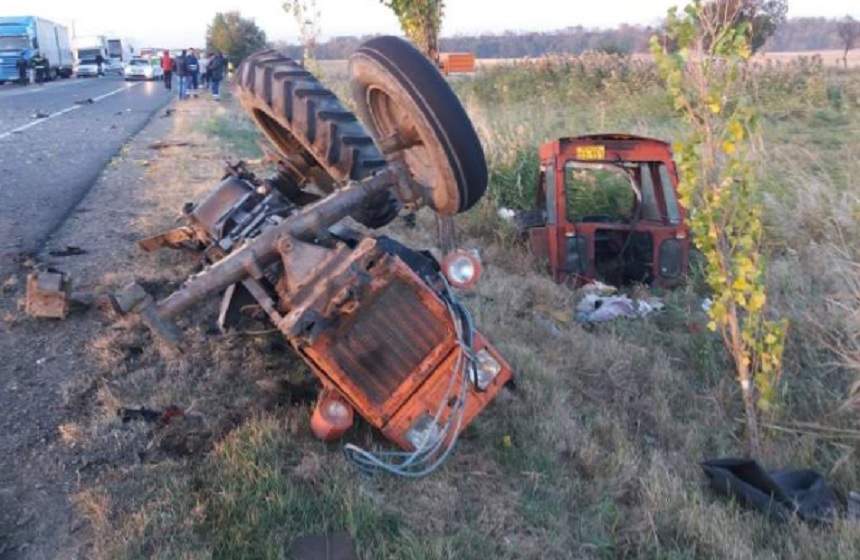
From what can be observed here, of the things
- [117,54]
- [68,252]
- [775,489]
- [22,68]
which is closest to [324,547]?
[775,489]

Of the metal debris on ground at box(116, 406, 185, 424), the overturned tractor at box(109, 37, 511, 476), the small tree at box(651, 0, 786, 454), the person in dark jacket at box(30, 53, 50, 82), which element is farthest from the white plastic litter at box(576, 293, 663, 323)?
the person in dark jacket at box(30, 53, 50, 82)

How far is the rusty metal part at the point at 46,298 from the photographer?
5.00 meters

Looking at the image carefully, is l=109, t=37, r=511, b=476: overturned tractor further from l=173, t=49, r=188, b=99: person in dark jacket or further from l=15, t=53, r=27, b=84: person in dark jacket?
l=15, t=53, r=27, b=84: person in dark jacket

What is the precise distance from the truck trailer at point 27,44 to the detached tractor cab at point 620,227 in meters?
36.0

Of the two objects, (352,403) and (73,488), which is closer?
(73,488)

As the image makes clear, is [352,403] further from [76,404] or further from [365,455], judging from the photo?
[76,404]

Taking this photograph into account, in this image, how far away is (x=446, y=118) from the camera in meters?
3.75

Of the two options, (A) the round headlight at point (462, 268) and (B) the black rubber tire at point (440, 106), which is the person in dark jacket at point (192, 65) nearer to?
(B) the black rubber tire at point (440, 106)

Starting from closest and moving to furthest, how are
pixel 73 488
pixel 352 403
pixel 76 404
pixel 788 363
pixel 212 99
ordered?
pixel 73 488 → pixel 352 403 → pixel 76 404 → pixel 788 363 → pixel 212 99

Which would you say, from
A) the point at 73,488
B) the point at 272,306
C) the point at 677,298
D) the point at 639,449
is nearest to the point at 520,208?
the point at 677,298

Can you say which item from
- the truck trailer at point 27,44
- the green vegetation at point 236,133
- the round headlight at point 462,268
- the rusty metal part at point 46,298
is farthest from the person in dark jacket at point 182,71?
the round headlight at point 462,268

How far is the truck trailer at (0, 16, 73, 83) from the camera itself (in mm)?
37500

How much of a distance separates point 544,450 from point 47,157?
10196mm

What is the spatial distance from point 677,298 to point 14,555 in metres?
5.18
